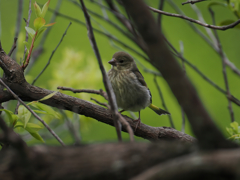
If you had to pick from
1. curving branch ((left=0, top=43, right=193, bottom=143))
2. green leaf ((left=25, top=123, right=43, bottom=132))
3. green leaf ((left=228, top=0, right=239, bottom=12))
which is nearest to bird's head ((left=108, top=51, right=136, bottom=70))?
curving branch ((left=0, top=43, right=193, bottom=143))

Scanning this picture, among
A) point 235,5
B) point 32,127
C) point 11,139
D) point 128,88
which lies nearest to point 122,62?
point 128,88

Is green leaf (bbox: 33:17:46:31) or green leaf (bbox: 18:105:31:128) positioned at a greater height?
green leaf (bbox: 33:17:46:31)

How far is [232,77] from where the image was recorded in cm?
479

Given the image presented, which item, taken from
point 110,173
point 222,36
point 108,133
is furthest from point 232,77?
point 110,173

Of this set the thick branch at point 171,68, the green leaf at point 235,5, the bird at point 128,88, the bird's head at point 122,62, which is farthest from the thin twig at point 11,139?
the bird's head at point 122,62

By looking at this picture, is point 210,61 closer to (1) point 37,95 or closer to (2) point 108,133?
(2) point 108,133

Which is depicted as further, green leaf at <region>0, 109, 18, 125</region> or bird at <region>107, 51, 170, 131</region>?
bird at <region>107, 51, 170, 131</region>

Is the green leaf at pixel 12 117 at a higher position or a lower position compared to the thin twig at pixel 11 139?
higher

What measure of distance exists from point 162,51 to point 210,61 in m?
4.37

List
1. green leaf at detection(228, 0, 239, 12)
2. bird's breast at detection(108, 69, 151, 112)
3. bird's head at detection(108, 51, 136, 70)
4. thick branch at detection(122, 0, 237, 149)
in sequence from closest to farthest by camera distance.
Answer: thick branch at detection(122, 0, 237, 149) → green leaf at detection(228, 0, 239, 12) → bird's breast at detection(108, 69, 151, 112) → bird's head at detection(108, 51, 136, 70)

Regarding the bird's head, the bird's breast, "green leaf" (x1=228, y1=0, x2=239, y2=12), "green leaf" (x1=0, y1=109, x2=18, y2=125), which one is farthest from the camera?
the bird's head

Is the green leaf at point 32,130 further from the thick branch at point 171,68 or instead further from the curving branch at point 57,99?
the thick branch at point 171,68

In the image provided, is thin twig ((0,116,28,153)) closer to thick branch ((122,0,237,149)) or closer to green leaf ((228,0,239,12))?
thick branch ((122,0,237,149))

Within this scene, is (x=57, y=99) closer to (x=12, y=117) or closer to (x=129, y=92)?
(x=12, y=117)
